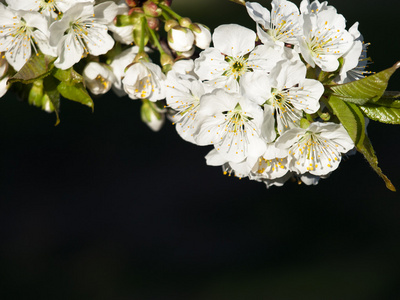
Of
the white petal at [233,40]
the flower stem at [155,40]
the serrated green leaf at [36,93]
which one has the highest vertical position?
the white petal at [233,40]

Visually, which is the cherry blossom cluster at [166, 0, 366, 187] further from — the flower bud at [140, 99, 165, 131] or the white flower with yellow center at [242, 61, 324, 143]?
the flower bud at [140, 99, 165, 131]

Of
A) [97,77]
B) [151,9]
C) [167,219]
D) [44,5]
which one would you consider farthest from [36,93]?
[167,219]

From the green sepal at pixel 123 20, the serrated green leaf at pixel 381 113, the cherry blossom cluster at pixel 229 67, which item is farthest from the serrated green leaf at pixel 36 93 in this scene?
the serrated green leaf at pixel 381 113

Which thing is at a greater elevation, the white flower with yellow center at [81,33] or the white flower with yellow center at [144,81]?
the white flower with yellow center at [81,33]

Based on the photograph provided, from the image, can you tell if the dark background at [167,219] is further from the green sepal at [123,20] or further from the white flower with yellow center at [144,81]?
the green sepal at [123,20]

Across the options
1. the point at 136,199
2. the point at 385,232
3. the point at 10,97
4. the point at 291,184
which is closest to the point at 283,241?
the point at 291,184

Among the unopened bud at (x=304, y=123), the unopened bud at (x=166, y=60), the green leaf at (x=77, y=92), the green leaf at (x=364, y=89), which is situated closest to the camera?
the green leaf at (x=364, y=89)

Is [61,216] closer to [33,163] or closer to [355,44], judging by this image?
[33,163]
